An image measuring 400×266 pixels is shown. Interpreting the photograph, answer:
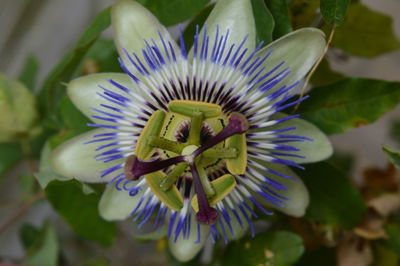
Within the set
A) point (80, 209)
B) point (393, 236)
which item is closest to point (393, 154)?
point (393, 236)

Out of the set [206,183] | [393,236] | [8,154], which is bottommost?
[393,236]

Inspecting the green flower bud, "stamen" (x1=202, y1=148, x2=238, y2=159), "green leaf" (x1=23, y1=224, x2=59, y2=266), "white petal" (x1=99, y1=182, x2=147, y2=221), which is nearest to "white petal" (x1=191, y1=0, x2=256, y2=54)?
"stamen" (x1=202, y1=148, x2=238, y2=159)

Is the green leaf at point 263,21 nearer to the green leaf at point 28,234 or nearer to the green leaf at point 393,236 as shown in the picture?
the green leaf at point 393,236

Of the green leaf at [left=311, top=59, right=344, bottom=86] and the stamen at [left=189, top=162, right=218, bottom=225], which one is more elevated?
the stamen at [left=189, top=162, right=218, bottom=225]

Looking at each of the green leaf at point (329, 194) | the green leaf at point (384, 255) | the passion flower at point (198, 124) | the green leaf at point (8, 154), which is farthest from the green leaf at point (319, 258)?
the green leaf at point (8, 154)

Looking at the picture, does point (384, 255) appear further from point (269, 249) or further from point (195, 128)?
point (195, 128)

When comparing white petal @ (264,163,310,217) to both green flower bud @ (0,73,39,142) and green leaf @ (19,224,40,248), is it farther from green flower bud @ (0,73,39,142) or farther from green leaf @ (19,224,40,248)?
green leaf @ (19,224,40,248)

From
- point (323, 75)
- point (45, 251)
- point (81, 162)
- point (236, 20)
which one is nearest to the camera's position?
point (236, 20)
